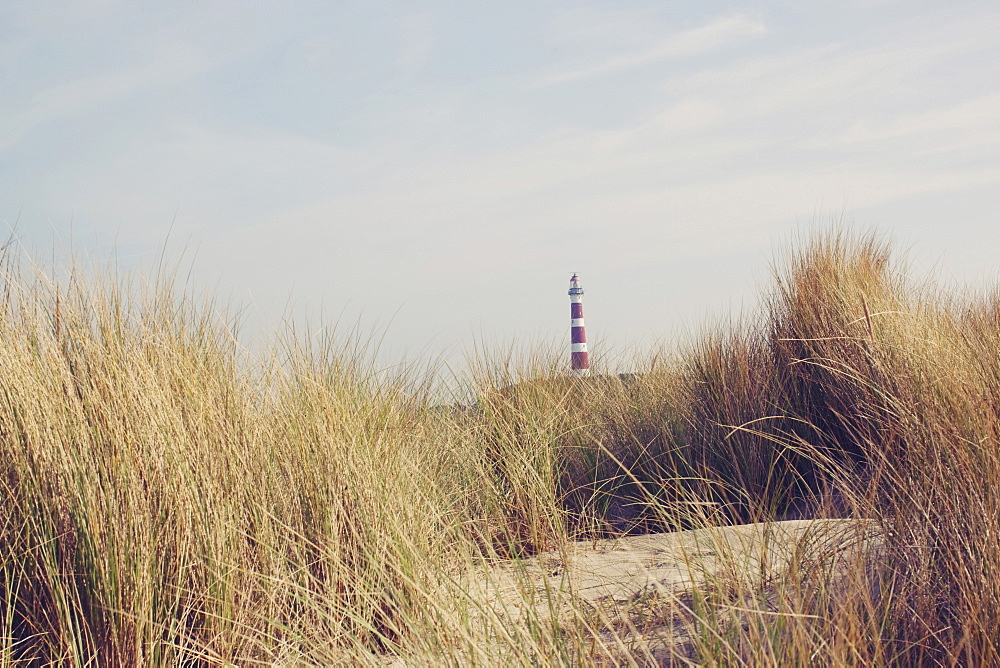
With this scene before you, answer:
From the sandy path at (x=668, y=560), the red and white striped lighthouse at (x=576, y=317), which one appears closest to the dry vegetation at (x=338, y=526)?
the sandy path at (x=668, y=560)

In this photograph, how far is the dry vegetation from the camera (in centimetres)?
166

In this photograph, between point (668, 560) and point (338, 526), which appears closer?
point (338, 526)

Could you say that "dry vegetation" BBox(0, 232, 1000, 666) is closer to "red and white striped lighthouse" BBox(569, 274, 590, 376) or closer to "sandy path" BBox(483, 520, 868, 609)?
"sandy path" BBox(483, 520, 868, 609)

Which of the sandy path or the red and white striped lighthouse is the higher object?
the red and white striped lighthouse

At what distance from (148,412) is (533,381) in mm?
2390

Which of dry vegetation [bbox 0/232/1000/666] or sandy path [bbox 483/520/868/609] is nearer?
dry vegetation [bbox 0/232/1000/666]

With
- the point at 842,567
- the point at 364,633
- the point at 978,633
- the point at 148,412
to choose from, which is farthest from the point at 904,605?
the point at 148,412

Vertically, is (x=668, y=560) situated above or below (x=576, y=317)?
below

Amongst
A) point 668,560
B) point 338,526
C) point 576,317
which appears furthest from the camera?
point 576,317

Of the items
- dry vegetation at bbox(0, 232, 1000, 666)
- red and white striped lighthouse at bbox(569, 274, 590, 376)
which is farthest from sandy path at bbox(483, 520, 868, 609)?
red and white striped lighthouse at bbox(569, 274, 590, 376)

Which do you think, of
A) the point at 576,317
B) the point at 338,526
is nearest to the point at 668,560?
the point at 338,526

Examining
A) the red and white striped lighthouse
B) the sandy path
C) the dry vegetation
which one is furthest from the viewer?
the red and white striped lighthouse

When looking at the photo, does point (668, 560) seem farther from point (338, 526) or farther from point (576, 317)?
point (576, 317)

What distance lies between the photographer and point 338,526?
89.5 inches
